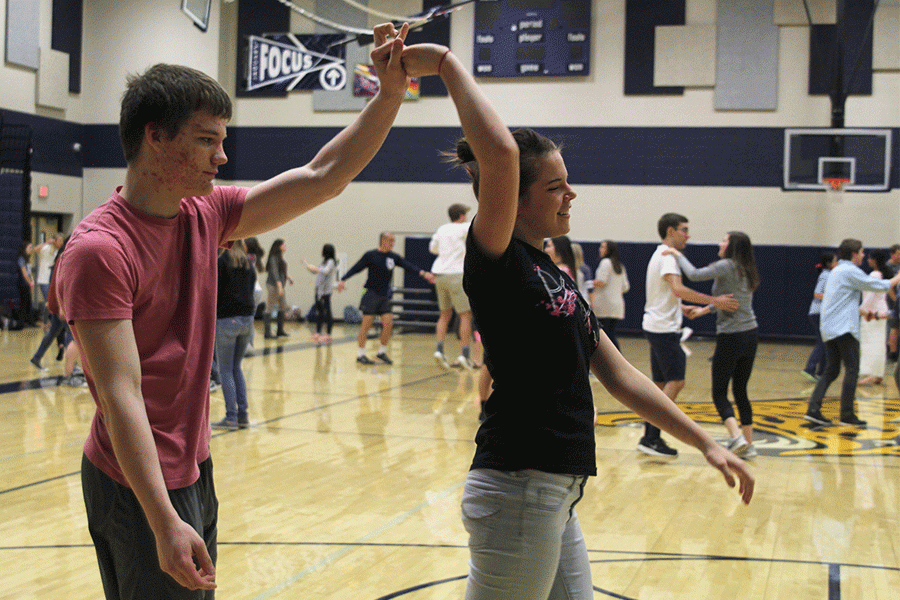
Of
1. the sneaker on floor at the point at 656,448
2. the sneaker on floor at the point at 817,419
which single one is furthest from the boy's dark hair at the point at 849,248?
the sneaker on floor at the point at 656,448

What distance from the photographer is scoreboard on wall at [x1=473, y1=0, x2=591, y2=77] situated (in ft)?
59.4

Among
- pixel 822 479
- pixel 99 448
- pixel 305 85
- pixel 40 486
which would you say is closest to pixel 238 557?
pixel 40 486

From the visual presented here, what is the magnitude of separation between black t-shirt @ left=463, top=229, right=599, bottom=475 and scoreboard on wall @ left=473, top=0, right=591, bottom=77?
17.1m

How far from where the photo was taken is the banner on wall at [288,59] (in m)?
15.2

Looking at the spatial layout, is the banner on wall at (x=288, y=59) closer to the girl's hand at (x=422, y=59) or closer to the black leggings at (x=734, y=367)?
the black leggings at (x=734, y=367)

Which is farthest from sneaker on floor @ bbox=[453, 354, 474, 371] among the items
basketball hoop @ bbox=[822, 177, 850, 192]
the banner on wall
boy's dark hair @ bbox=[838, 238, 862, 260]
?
basketball hoop @ bbox=[822, 177, 850, 192]

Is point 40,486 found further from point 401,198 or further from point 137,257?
point 401,198

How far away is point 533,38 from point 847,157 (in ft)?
23.3

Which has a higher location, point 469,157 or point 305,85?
point 305,85

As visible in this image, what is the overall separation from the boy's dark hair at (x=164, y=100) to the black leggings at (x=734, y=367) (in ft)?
18.1

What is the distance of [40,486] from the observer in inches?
213

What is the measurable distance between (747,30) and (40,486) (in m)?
16.2

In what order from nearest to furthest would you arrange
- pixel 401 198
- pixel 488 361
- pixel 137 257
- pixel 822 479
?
pixel 137 257 < pixel 488 361 < pixel 822 479 < pixel 401 198

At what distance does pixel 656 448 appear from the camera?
22.1 feet
